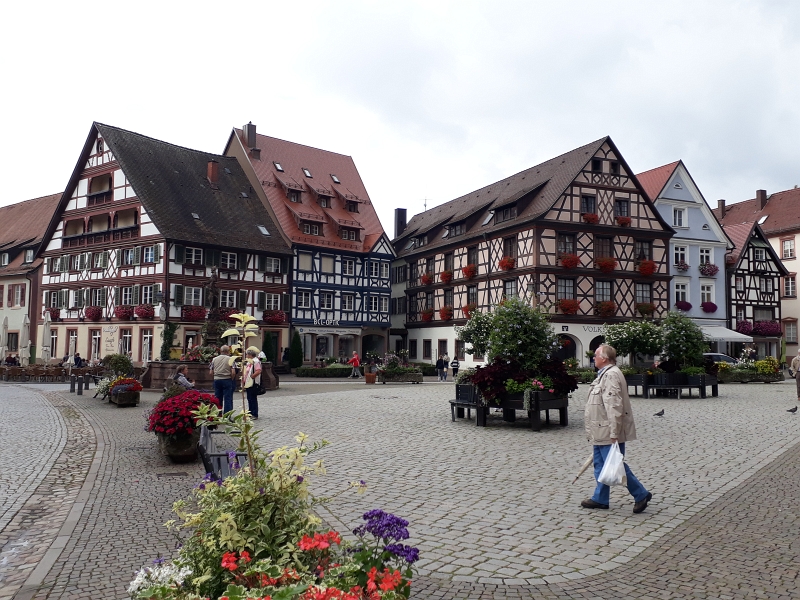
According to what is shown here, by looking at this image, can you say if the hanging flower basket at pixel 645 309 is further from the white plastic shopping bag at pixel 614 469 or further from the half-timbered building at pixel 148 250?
the white plastic shopping bag at pixel 614 469

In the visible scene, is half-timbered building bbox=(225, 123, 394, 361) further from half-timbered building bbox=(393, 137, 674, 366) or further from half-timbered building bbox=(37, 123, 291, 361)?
half-timbered building bbox=(393, 137, 674, 366)

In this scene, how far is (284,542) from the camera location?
3938 millimetres

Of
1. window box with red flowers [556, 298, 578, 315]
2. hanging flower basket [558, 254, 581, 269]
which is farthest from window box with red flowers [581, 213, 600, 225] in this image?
window box with red flowers [556, 298, 578, 315]

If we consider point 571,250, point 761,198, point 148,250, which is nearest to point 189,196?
point 148,250

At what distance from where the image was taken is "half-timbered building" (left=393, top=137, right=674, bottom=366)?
38906mm

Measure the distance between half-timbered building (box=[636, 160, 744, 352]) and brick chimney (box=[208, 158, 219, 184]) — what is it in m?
27.9

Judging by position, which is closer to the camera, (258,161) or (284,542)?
(284,542)

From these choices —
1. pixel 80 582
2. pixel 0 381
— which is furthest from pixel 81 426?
pixel 0 381

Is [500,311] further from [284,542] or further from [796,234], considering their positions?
[796,234]

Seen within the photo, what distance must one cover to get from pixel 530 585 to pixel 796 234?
2315 inches

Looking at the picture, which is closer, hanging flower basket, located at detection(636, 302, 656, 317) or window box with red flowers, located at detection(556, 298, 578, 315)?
window box with red flowers, located at detection(556, 298, 578, 315)

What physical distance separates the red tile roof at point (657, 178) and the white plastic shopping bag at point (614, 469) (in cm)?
4025

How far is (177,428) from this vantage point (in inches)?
396

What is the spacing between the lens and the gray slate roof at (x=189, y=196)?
3941 centimetres
